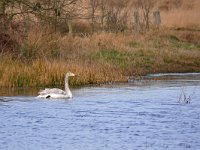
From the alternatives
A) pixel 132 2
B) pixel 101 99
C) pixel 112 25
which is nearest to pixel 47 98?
pixel 101 99

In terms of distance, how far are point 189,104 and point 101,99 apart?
2356 millimetres

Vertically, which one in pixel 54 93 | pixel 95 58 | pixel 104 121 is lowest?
pixel 104 121

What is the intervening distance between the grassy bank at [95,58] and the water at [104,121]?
3.90ft

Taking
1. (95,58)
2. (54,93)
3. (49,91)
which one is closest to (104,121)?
(49,91)

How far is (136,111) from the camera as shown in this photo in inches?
628

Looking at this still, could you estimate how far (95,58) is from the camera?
81.3 ft

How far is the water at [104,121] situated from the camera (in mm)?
12367

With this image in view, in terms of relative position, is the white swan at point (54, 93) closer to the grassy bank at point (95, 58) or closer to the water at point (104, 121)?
the water at point (104, 121)

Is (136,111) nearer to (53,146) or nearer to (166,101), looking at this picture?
(166,101)

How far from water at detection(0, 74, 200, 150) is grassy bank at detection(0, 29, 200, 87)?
1.19 m

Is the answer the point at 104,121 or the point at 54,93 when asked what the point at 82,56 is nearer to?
the point at 54,93

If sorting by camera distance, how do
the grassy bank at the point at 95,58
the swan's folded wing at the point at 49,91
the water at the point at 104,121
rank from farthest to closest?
the grassy bank at the point at 95,58
the swan's folded wing at the point at 49,91
the water at the point at 104,121

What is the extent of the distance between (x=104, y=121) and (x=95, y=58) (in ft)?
33.8

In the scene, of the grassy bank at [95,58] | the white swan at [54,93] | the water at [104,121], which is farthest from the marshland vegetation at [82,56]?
the white swan at [54,93]
